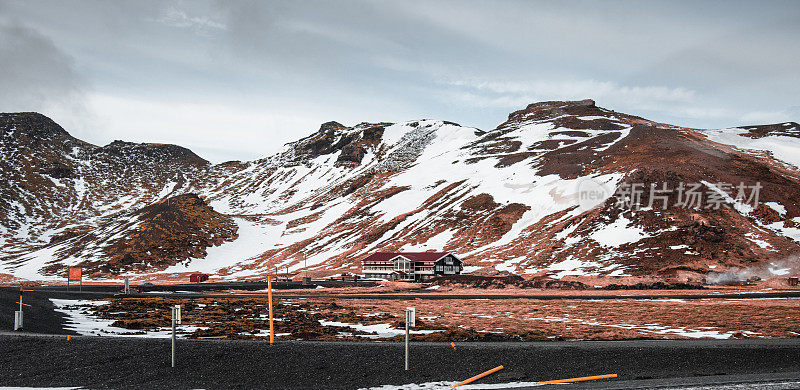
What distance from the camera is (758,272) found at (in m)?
68.9

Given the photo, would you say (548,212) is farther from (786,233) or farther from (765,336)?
(765,336)

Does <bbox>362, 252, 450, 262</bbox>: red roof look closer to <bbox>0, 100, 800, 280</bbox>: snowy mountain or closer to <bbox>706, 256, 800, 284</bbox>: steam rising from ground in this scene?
<bbox>0, 100, 800, 280</bbox>: snowy mountain

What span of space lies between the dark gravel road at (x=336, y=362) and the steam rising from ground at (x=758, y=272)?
55.0m

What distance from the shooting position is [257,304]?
45031 mm

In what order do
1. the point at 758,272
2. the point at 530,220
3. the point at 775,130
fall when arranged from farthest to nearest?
the point at 775,130
the point at 530,220
the point at 758,272

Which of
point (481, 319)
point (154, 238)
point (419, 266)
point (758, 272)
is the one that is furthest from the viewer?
point (154, 238)

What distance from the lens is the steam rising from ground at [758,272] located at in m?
66.9

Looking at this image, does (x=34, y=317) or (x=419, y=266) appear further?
(x=419, y=266)

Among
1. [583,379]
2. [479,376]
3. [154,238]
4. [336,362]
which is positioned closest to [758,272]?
[583,379]

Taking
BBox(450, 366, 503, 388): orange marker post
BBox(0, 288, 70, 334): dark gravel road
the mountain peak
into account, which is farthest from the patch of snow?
the mountain peak

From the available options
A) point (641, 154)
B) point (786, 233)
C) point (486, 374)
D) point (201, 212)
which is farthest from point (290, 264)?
point (486, 374)

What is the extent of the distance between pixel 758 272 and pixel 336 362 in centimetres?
7436

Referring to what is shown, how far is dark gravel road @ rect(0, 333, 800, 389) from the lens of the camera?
16328 mm

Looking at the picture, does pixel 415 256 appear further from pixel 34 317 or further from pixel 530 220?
pixel 34 317
